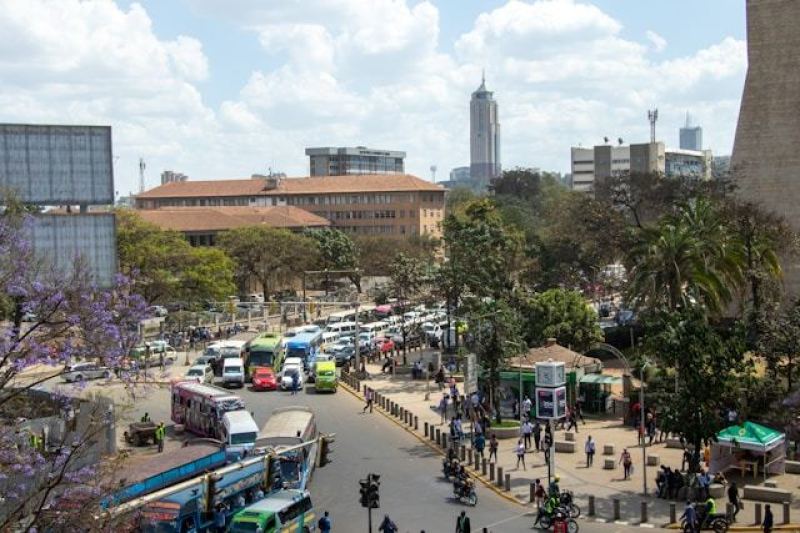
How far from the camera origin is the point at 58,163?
170 feet

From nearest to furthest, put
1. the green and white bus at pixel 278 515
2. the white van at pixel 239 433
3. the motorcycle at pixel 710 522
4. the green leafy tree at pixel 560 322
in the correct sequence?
1. the green and white bus at pixel 278 515
2. the motorcycle at pixel 710 522
3. the white van at pixel 239 433
4. the green leafy tree at pixel 560 322

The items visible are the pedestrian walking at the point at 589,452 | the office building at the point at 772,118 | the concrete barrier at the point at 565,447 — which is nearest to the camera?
the pedestrian walking at the point at 589,452

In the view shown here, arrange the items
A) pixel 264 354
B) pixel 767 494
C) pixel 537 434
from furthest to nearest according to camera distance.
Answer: pixel 264 354 → pixel 537 434 → pixel 767 494

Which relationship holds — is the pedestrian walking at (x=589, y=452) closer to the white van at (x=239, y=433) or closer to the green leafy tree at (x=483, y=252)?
the white van at (x=239, y=433)

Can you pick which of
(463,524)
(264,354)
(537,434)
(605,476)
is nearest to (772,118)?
(537,434)

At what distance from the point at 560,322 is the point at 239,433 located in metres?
22.2

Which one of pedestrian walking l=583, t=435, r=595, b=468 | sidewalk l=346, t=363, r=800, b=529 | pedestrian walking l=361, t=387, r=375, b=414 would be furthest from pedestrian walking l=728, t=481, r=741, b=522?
pedestrian walking l=361, t=387, r=375, b=414

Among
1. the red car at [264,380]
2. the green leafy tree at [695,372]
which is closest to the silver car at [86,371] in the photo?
the red car at [264,380]

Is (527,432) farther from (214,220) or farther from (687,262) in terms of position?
(214,220)

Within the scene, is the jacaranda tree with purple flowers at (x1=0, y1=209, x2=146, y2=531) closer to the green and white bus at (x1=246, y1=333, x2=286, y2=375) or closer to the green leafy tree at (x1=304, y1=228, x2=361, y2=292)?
the green and white bus at (x1=246, y1=333, x2=286, y2=375)

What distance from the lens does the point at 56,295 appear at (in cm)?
1738

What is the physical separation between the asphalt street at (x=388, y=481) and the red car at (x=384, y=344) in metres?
15.0

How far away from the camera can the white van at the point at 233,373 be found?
5262cm

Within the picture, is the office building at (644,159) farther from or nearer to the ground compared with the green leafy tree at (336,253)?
farther from the ground
